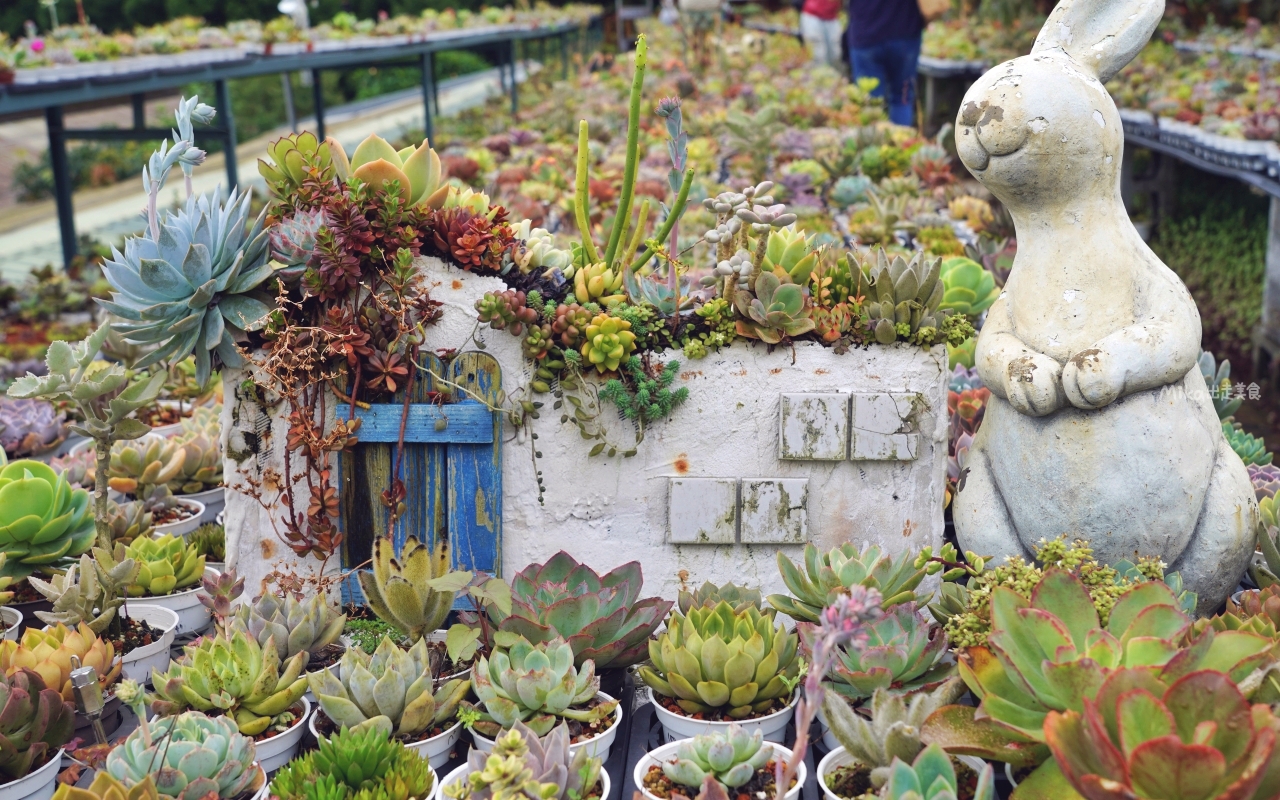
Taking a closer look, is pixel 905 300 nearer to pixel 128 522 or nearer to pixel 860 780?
pixel 860 780

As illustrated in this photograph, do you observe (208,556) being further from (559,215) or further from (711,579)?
(559,215)

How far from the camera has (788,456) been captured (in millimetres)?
2447

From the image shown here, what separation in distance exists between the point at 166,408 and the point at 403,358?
2.02 meters

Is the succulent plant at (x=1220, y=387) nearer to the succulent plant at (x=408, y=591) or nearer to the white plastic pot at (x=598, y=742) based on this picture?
the white plastic pot at (x=598, y=742)

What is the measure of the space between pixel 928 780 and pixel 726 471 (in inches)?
36.8

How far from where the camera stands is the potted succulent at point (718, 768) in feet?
6.07

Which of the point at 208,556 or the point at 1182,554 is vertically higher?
the point at 1182,554

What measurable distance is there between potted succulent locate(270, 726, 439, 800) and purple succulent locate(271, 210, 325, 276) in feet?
3.23

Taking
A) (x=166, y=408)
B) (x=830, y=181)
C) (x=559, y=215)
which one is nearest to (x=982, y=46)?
(x=830, y=181)

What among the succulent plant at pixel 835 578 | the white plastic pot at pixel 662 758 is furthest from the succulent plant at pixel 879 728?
the succulent plant at pixel 835 578

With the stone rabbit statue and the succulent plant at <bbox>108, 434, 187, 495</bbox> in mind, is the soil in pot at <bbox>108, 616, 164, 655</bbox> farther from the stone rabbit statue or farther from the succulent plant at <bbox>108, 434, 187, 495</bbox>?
the stone rabbit statue

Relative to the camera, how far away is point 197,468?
3332 mm

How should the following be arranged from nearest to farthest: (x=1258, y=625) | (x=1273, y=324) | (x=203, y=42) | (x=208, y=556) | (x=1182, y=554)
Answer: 1. (x=1258, y=625)
2. (x=1182, y=554)
3. (x=208, y=556)
4. (x=1273, y=324)
5. (x=203, y=42)

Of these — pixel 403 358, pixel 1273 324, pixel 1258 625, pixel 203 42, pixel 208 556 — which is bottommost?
pixel 1273 324
